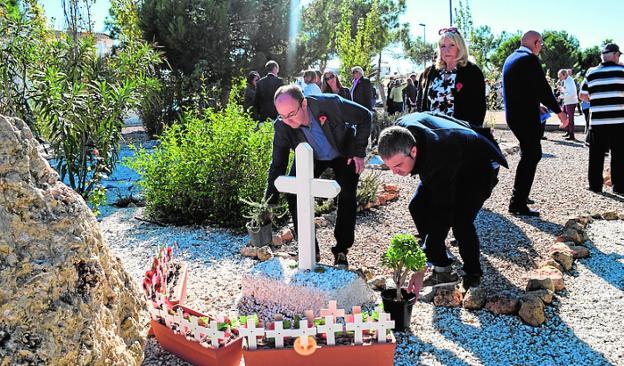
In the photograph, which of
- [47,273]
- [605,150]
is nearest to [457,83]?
[605,150]

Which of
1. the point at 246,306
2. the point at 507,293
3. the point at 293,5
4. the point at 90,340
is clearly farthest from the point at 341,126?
the point at 293,5

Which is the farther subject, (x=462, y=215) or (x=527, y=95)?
(x=527, y=95)

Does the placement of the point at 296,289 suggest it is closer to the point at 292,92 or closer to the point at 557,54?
the point at 292,92

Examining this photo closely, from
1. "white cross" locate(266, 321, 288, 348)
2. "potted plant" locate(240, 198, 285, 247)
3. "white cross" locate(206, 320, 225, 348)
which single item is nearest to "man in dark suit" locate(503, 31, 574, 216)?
"potted plant" locate(240, 198, 285, 247)

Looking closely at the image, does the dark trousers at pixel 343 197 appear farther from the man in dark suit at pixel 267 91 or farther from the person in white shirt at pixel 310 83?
the man in dark suit at pixel 267 91

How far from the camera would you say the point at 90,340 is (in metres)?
1.97

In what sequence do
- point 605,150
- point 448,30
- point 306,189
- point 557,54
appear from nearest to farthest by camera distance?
point 306,189
point 448,30
point 605,150
point 557,54

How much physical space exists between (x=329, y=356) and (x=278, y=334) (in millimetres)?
252

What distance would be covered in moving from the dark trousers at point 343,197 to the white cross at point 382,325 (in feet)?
4.94

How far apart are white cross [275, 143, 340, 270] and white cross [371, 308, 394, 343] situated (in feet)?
2.99

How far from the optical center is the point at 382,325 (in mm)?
2506

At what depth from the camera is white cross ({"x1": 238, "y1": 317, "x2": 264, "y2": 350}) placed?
2.52 m

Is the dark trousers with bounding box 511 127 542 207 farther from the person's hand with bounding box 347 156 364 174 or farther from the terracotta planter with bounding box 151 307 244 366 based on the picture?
the terracotta planter with bounding box 151 307 244 366

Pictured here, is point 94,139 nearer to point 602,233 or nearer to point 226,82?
point 602,233
